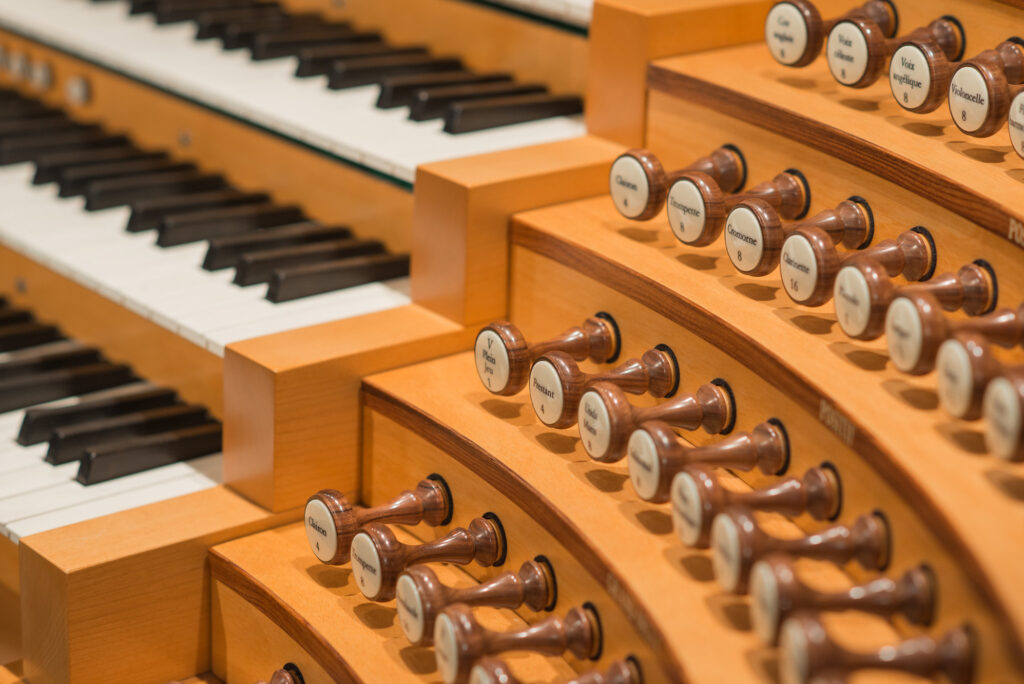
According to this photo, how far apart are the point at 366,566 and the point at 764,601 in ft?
1.44

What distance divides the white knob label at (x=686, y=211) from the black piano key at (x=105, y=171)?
3.12 ft

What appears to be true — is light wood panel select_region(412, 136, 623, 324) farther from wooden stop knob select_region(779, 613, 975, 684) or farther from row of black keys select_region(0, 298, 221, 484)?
wooden stop knob select_region(779, 613, 975, 684)

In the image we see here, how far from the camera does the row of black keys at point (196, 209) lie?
1.71m

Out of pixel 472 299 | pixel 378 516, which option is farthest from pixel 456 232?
pixel 378 516

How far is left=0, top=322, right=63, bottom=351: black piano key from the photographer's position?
6.27ft

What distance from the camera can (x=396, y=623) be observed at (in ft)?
4.38

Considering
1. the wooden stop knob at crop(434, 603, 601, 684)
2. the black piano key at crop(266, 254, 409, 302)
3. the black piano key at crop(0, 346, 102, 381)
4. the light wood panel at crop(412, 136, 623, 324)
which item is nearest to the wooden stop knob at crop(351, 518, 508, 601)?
the wooden stop knob at crop(434, 603, 601, 684)

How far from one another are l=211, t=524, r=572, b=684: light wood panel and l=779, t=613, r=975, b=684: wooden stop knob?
320mm

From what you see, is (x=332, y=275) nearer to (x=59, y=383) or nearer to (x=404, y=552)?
(x=59, y=383)

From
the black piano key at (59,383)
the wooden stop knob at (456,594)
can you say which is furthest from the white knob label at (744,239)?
the black piano key at (59,383)

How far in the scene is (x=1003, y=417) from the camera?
98cm

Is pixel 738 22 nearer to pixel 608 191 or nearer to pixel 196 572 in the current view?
pixel 608 191

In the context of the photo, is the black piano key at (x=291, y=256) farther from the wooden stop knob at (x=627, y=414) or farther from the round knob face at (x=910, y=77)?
the round knob face at (x=910, y=77)

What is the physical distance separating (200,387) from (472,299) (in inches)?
14.5
